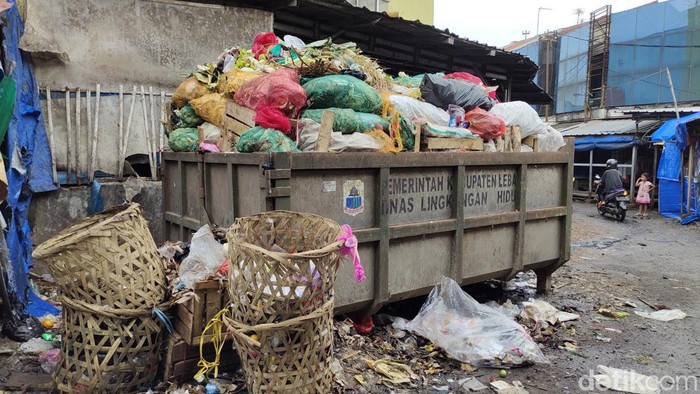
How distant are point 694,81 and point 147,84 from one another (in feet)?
67.9

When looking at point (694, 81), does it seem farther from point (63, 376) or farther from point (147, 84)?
point (63, 376)

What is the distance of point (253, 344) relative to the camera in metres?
2.47

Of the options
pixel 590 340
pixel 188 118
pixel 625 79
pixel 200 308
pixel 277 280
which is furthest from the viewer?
pixel 625 79

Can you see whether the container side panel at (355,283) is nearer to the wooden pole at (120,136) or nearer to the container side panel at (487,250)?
the container side panel at (487,250)

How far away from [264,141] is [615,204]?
11.0 metres

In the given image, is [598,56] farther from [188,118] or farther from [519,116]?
[188,118]

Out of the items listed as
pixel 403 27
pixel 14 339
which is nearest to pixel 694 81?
pixel 403 27

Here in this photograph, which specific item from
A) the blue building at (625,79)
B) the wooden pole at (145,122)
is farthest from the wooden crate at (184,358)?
the blue building at (625,79)

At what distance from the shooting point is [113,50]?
6410mm

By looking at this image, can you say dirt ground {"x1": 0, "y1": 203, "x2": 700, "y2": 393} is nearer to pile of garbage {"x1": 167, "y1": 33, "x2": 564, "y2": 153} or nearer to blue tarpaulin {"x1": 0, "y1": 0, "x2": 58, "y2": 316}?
blue tarpaulin {"x1": 0, "y1": 0, "x2": 58, "y2": 316}

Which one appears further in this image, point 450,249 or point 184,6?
point 184,6

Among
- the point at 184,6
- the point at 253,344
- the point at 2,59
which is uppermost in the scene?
the point at 184,6

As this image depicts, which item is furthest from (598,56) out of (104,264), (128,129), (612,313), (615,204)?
(104,264)

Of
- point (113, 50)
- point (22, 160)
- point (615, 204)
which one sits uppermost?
point (113, 50)
